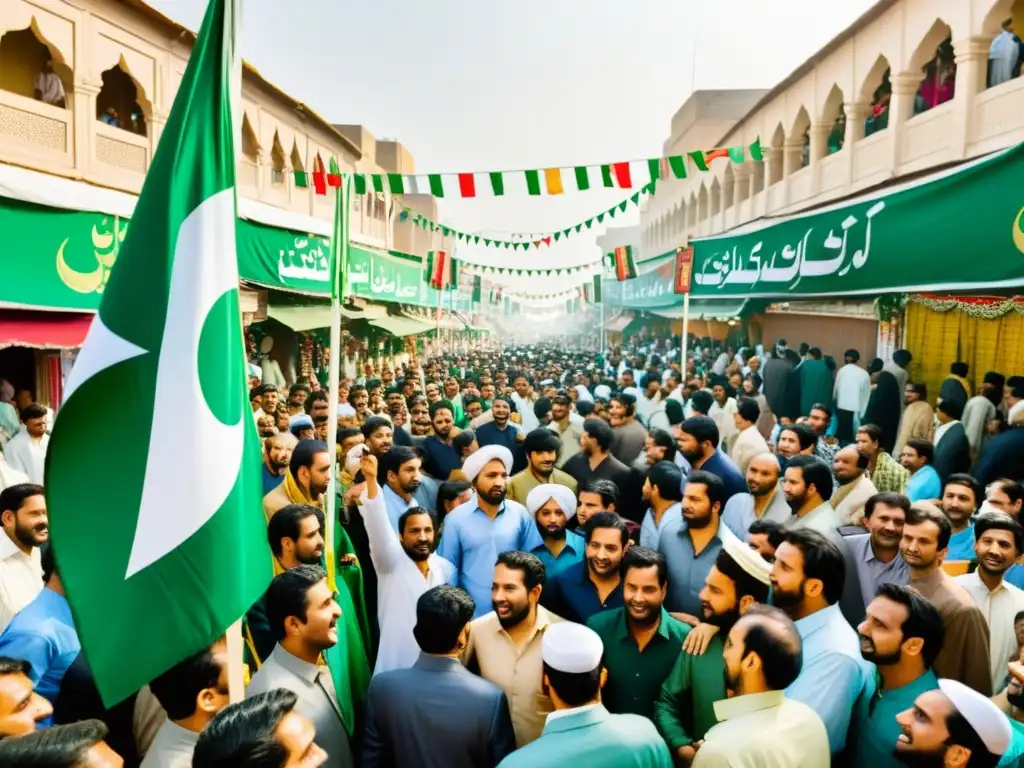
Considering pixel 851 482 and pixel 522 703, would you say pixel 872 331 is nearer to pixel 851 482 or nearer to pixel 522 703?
pixel 851 482

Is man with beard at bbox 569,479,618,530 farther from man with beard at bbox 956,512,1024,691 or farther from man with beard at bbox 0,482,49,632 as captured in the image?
Answer: man with beard at bbox 0,482,49,632

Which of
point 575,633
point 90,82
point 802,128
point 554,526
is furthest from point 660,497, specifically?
point 802,128

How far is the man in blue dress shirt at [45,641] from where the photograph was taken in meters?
2.76

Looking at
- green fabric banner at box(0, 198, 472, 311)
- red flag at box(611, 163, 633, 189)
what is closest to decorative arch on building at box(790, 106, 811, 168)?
red flag at box(611, 163, 633, 189)

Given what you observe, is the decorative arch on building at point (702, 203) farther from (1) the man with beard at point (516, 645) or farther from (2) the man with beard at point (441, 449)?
(1) the man with beard at point (516, 645)

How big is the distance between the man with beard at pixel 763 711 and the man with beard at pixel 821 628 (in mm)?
339

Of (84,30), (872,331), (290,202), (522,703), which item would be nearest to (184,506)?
(522,703)

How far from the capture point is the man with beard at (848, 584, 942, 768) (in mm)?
2500

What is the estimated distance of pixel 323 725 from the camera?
264cm

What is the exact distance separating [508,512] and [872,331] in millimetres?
10502

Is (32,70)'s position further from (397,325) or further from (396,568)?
(396,568)

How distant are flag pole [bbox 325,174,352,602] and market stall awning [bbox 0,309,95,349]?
4895 mm

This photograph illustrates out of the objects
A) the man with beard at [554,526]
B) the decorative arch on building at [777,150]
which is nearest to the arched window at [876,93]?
the decorative arch on building at [777,150]

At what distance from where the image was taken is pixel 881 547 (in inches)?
151
